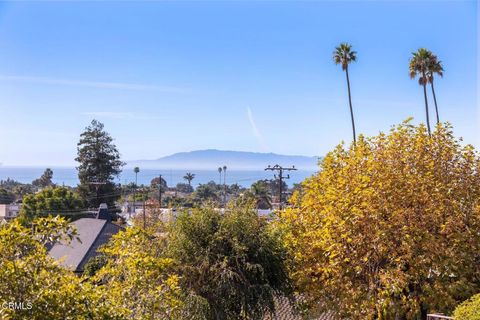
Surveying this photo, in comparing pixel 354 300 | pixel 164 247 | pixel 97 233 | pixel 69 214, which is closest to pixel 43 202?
pixel 69 214

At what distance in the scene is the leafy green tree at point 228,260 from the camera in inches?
548

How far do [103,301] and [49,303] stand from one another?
3.03 feet

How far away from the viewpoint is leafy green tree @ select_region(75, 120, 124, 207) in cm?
6675

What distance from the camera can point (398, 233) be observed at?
1301 centimetres

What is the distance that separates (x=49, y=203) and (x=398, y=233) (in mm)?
50844

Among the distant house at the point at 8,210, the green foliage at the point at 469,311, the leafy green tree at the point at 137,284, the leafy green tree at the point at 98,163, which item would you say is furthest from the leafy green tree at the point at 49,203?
the green foliage at the point at 469,311

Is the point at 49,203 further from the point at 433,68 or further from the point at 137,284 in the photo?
the point at 137,284

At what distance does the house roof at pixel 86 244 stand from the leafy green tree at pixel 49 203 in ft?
76.0

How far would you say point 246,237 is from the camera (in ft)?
47.2

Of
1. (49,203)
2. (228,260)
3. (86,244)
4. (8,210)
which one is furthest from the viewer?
(8,210)

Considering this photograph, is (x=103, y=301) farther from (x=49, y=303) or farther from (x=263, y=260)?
(x=263, y=260)

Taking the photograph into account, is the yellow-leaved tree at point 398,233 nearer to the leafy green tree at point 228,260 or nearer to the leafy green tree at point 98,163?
the leafy green tree at point 228,260

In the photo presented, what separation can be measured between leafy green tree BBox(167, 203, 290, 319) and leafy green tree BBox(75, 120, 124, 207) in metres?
54.1

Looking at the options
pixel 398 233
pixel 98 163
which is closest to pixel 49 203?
pixel 98 163
